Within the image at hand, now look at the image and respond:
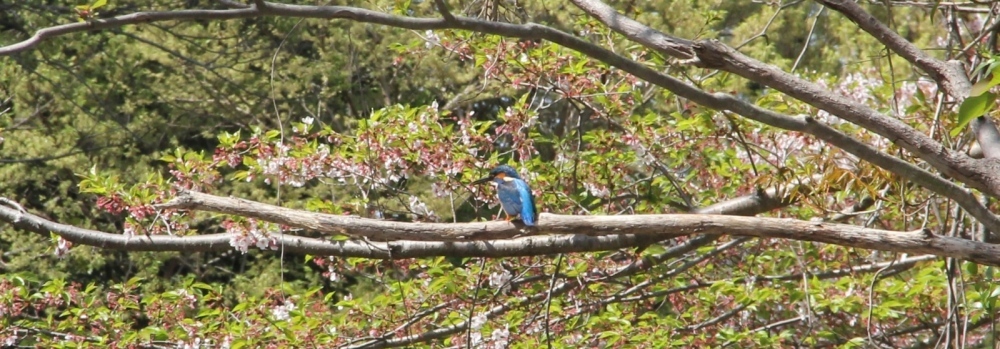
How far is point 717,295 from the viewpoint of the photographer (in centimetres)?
551

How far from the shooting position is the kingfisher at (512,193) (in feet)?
12.6

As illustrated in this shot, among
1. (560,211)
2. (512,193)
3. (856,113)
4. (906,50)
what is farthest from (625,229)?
(560,211)

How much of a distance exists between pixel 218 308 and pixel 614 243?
2.06m

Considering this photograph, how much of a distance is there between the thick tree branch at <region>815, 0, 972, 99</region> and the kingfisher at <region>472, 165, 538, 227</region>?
3.65ft

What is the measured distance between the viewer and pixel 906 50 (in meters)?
3.07

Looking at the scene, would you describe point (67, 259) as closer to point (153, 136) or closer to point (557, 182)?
point (153, 136)

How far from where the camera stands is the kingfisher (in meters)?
3.86

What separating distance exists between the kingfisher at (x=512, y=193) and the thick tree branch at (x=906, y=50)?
1.11 meters

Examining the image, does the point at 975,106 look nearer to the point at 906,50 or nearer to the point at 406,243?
the point at 906,50

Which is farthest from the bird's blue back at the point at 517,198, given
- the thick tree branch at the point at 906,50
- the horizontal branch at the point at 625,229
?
the thick tree branch at the point at 906,50

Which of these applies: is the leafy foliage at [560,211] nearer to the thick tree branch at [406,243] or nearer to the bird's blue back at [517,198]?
the thick tree branch at [406,243]

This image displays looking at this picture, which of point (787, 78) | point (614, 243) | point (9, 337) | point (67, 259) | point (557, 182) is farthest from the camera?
point (67, 259)

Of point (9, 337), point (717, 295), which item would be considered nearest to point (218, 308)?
point (9, 337)

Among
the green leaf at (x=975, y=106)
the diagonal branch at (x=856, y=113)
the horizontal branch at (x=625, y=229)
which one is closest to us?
the green leaf at (x=975, y=106)
